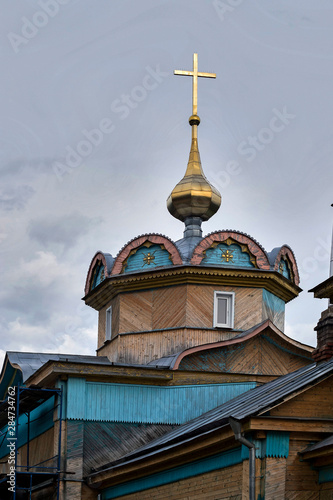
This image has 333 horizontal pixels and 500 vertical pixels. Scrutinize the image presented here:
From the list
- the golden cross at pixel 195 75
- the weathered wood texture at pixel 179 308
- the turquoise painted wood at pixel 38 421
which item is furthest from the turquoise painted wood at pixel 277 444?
the golden cross at pixel 195 75

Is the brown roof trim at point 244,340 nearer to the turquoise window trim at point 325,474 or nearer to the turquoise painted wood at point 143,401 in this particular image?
the turquoise painted wood at point 143,401

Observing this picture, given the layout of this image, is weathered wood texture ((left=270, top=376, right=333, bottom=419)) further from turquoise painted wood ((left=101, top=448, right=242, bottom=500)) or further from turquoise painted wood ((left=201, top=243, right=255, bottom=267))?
turquoise painted wood ((left=201, top=243, right=255, bottom=267))

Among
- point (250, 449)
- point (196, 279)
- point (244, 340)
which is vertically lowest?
point (250, 449)

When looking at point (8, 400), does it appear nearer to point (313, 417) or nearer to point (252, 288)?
point (252, 288)

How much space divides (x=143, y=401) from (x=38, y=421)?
10.1 feet

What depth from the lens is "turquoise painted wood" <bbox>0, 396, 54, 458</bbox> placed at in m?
21.9

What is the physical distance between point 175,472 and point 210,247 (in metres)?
8.07

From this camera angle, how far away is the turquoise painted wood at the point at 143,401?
21000 millimetres

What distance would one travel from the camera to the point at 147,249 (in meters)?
24.3

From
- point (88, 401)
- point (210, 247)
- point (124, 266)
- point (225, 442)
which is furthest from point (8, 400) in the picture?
point (225, 442)

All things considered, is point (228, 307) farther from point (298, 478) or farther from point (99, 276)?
point (298, 478)

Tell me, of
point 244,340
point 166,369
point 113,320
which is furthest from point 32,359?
point 244,340

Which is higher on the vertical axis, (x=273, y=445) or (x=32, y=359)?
(x=32, y=359)

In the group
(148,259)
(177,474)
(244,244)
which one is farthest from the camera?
(148,259)
